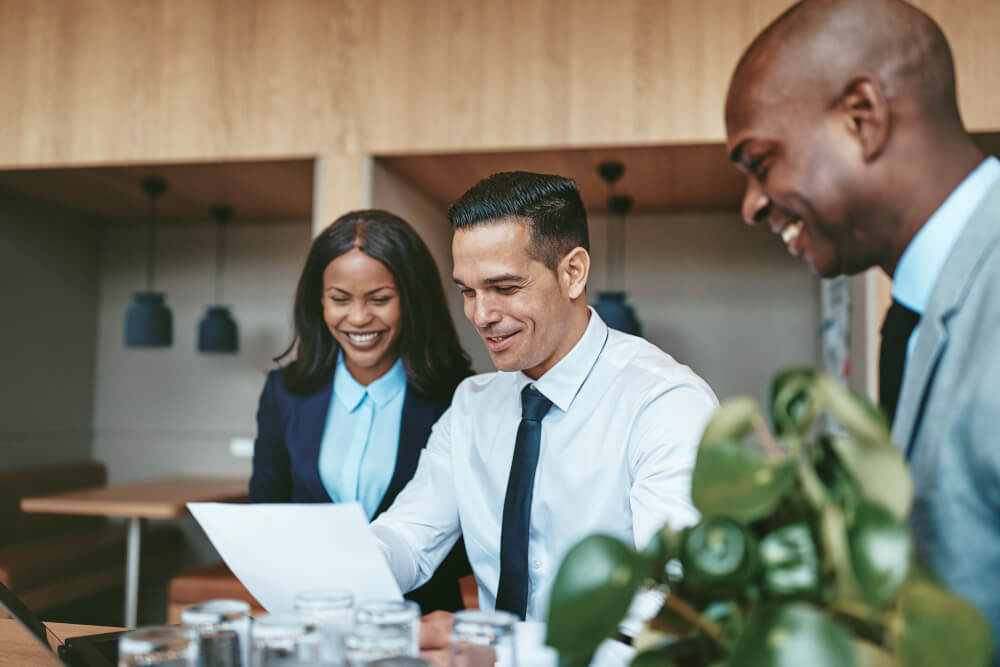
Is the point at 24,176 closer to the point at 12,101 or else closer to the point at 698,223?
the point at 12,101

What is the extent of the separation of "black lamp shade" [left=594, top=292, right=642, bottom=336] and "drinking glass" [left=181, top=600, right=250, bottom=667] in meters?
2.72

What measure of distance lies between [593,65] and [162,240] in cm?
295

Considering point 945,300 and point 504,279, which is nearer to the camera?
point 945,300

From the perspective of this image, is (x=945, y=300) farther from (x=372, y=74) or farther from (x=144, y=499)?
(x=144, y=499)

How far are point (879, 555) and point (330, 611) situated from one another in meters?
0.49

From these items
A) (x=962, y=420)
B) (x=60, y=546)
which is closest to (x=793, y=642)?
(x=962, y=420)

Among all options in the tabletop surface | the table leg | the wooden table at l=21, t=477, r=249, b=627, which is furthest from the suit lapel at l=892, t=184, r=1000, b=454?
the table leg

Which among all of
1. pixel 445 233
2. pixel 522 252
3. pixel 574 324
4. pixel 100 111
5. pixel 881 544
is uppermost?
pixel 100 111

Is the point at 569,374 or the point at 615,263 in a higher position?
the point at 615,263

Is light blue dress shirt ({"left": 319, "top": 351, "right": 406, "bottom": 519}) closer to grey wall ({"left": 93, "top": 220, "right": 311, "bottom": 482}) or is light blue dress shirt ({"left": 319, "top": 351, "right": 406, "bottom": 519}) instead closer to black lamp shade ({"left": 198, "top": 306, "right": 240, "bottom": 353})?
black lamp shade ({"left": 198, "top": 306, "right": 240, "bottom": 353})

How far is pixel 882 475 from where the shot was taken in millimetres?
456

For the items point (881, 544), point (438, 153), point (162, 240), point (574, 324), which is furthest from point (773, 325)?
point (881, 544)

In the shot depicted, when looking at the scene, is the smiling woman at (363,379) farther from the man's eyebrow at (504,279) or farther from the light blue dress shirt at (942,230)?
the light blue dress shirt at (942,230)

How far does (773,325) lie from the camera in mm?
4195
